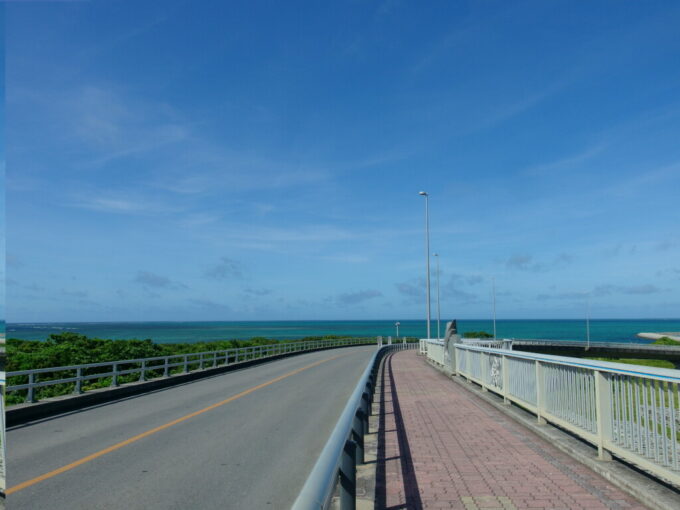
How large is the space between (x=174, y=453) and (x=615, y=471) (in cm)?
638

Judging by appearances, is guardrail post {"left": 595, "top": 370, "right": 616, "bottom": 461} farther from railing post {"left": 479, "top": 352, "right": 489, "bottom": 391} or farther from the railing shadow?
railing post {"left": 479, "top": 352, "right": 489, "bottom": 391}

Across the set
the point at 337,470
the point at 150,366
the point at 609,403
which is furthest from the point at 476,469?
the point at 150,366

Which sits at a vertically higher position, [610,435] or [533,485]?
[610,435]

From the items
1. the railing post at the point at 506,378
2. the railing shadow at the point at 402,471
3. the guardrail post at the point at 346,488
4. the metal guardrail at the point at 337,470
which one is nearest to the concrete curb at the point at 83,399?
the metal guardrail at the point at 337,470

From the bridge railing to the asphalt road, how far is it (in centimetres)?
384

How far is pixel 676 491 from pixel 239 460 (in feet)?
18.8

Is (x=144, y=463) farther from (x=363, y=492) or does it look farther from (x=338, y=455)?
(x=338, y=455)

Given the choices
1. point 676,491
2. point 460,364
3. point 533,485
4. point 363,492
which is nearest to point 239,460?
point 363,492

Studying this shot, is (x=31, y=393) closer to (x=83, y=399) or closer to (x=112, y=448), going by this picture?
(x=83, y=399)

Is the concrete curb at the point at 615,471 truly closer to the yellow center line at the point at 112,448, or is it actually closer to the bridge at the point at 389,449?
the bridge at the point at 389,449

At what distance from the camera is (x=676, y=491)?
221 inches

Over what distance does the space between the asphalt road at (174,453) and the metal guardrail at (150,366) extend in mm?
1012

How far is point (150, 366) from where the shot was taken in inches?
1054

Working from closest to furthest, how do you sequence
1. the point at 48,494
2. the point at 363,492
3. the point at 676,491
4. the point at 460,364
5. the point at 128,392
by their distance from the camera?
the point at 676,491
the point at 363,492
the point at 48,494
the point at 128,392
the point at 460,364
